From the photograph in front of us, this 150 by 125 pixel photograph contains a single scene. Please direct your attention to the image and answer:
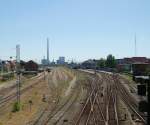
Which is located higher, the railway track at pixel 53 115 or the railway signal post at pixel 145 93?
the railway signal post at pixel 145 93

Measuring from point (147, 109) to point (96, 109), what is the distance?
85.6 feet

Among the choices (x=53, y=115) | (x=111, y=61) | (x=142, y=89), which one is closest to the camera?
(x=142, y=89)

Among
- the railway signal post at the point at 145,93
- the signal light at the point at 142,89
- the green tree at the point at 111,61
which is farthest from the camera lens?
the green tree at the point at 111,61

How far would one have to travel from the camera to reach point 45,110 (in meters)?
36.1

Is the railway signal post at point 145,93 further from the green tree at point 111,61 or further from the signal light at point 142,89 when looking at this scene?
the green tree at point 111,61

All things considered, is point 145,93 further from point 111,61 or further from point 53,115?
point 111,61

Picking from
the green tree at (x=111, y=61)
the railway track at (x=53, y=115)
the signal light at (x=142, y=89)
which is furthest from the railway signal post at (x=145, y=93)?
the green tree at (x=111, y=61)

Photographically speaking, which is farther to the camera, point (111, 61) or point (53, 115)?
point (111, 61)

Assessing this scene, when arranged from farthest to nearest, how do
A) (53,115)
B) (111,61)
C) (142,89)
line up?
(111,61) < (53,115) < (142,89)

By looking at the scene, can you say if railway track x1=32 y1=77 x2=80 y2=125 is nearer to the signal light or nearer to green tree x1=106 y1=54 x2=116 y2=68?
the signal light

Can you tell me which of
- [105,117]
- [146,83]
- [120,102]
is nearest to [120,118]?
[105,117]

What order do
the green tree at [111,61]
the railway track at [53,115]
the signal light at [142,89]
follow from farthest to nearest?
the green tree at [111,61]
the railway track at [53,115]
the signal light at [142,89]

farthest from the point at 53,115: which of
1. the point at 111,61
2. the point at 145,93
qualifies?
the point at 111,61

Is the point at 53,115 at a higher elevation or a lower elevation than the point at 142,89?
lower
